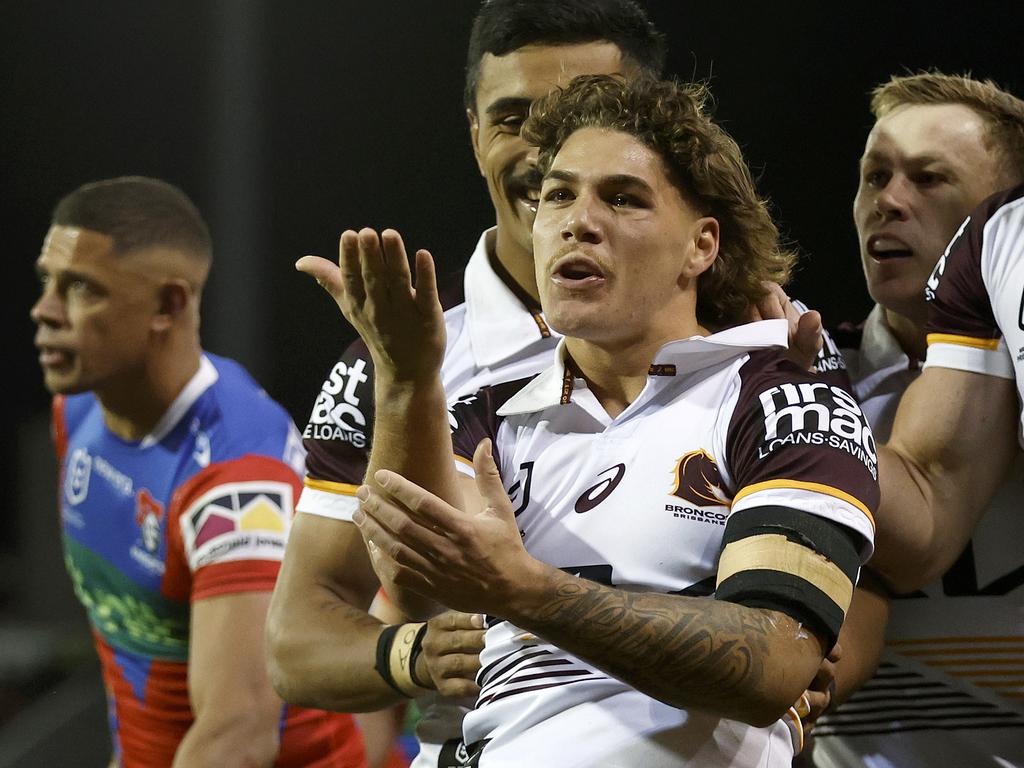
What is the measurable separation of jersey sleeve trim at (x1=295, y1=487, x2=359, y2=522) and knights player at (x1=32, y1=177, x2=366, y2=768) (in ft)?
2.23

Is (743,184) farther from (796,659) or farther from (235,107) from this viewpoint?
(235,107)

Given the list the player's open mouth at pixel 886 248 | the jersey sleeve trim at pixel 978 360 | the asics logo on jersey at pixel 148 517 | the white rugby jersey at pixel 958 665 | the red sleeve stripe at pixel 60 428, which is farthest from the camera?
the red sleeve stripe at pixel 60 428

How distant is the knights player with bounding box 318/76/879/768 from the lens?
1.25 metres

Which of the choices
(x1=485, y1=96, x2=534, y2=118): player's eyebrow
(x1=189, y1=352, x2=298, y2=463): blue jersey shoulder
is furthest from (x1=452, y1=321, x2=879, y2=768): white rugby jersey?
(x1=189, y1=352, x2=298, y2=463): blue jersey shoulder

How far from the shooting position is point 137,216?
3.05 metres

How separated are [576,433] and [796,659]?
38cm

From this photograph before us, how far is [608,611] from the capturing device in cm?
126

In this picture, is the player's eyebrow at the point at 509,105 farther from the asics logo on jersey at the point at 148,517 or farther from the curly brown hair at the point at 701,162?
the asics logo on jersey at the point at 148,517

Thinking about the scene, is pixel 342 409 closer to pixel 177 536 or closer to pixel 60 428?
pixel 177 536

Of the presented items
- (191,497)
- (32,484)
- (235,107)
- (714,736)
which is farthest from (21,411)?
(714,736)

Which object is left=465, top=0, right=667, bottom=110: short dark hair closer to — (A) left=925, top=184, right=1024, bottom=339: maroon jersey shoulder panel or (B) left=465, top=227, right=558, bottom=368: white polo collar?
(B) left=465, top=227, right=558, bottom=368: white polo collar

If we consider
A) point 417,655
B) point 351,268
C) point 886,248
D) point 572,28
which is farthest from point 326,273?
point 886,248

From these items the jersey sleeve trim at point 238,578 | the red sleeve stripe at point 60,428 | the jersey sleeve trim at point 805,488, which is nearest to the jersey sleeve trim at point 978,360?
the jersey sleeve trim at point 805,488

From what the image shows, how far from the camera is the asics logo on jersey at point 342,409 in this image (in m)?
1.97
